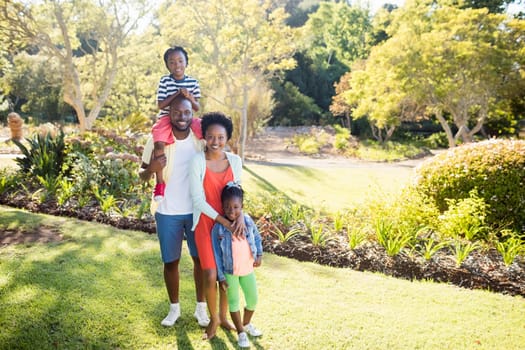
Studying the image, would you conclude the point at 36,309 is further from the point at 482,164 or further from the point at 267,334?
the point at 482,164

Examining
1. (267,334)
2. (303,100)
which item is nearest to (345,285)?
(267,334)

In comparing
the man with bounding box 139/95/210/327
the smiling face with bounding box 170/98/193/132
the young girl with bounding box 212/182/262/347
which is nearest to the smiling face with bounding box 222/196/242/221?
the young girl with bounding box 212/182/262/347

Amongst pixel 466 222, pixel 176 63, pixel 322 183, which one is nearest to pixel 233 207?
pixel 176 63

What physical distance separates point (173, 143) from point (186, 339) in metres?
1.47

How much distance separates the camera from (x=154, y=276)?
3.94 meters

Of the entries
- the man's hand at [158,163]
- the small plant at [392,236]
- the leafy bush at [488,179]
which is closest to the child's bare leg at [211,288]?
the man's hand at [158,163]

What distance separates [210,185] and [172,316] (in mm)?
1156

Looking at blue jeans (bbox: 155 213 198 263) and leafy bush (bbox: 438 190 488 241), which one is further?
leafy bush (bbox: 438 190 488 241)

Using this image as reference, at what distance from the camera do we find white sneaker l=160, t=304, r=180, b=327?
3.04m

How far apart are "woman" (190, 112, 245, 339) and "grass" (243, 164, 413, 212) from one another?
477 cm

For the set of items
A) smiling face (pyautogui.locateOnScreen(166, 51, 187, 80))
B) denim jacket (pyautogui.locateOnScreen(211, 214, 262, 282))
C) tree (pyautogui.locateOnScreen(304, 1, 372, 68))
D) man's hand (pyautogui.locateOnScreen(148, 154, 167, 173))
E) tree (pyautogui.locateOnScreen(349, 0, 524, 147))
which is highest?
tree (pyautogui.locateOnScreen(304, 1, 372, 68))

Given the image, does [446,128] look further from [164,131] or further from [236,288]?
[164,131]

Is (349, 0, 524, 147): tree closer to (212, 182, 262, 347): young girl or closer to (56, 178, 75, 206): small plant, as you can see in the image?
(56, 178, 75, 206): small plant

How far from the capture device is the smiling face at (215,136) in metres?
2.65
